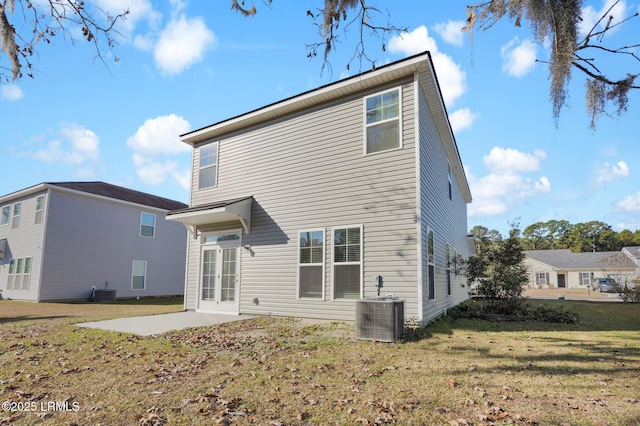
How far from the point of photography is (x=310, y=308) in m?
9.09

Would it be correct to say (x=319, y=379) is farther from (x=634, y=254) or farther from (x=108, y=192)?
(x=634, y=254)

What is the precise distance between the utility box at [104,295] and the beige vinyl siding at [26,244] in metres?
2.52

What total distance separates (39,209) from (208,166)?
43.1 ft

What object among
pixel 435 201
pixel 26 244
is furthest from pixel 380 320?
pixel 26 244

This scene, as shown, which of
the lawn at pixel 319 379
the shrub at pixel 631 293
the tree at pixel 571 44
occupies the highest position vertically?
the tree at pixel 571 44

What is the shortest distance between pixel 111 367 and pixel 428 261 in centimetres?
693

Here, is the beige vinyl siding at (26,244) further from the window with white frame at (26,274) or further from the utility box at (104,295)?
the utility box at (104,295)

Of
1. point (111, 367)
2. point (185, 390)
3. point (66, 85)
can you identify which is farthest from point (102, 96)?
point (185, 390)

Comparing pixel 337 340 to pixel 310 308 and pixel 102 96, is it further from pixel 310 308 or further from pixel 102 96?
pixel 102 96

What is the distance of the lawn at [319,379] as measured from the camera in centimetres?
334

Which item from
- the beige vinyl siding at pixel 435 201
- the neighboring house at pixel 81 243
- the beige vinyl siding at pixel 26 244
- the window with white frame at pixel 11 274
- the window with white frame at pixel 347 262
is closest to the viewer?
the beige vinyl siding at pixel 435 201

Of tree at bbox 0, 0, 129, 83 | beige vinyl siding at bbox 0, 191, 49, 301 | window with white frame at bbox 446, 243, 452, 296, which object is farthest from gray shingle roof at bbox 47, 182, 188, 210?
window with white frame at bbox 446, 243, 452, 296

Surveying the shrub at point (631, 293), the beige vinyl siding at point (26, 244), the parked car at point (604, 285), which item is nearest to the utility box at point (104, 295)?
the beige vinyl siding at point (26, 244)

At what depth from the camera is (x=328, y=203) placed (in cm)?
926
